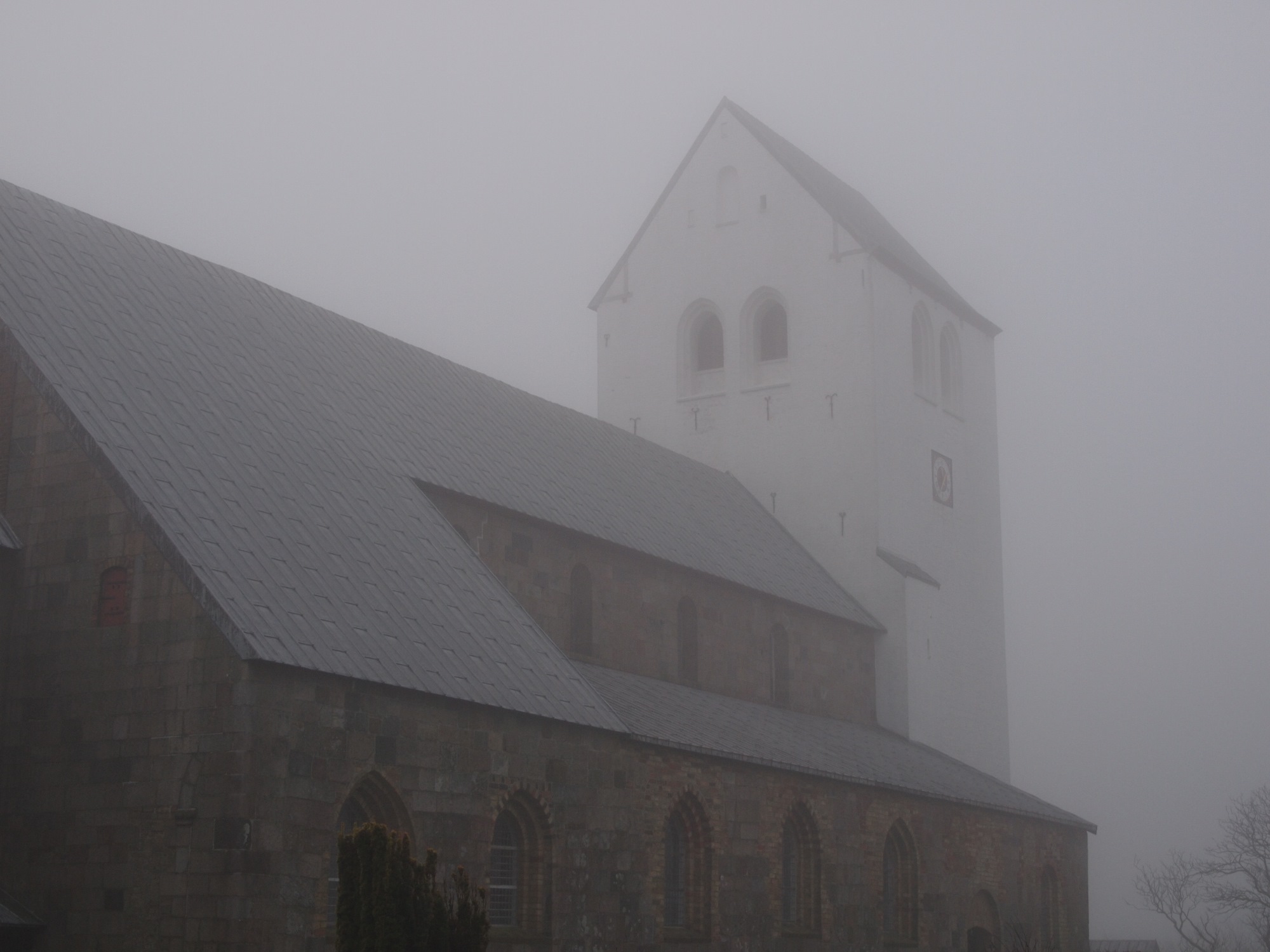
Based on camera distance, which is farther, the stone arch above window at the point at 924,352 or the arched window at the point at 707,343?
the stone arch above window at the point at 924,352

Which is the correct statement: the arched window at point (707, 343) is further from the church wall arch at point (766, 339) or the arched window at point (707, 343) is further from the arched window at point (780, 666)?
the arched window at point (780, 666)

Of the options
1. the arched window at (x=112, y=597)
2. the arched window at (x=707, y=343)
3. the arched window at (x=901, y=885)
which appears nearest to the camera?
the arched window at (x=112, y=597)

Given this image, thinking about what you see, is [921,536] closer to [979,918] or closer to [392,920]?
[979,918]

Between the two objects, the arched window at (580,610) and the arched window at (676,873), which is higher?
the arched window at (580,610)

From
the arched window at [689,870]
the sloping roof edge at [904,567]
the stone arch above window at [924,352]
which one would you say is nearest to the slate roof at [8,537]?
the arched window at [689,870]

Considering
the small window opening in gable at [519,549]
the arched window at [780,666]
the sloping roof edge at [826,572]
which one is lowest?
the arched window at [780,666]

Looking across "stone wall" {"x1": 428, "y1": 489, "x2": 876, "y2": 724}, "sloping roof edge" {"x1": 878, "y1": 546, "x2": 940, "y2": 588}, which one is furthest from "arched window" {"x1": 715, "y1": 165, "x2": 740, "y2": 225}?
"stone wall" {"x1": 428, "y1": 489, "x2": 876, "y2": 724}

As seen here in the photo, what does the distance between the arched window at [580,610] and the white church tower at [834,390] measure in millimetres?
10003

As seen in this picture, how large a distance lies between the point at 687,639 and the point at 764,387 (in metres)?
10.4

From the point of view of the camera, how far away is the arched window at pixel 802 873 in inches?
1006

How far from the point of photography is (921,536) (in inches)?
1462

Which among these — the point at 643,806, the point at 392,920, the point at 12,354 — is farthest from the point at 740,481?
the point at 392,920

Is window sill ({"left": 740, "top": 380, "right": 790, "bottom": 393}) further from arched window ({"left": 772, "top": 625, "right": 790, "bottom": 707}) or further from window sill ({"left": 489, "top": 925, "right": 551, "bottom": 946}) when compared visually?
window sill ({"left": 489, "top": 925, "right": 551, "bottom": 946})

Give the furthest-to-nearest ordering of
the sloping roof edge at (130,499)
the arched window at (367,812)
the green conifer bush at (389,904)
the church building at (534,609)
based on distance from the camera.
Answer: the arched window at (367,812) < the church building at (534,609) < the sloping roof edge at (130,499) < the green conifer bush at (389,904)
